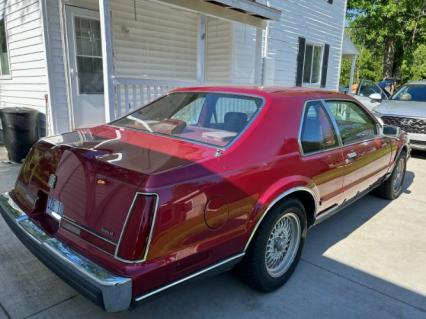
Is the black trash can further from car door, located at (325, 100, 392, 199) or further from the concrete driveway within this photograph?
car door, located at (325, 100, 392, 199)

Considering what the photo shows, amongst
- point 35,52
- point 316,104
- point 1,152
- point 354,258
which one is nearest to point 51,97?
point 35,52

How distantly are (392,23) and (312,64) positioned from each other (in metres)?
11.2

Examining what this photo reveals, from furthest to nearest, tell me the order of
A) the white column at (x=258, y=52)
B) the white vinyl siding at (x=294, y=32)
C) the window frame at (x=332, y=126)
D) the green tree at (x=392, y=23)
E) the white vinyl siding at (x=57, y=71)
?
the green tree at (x=392, y=23)
the white vinyl siding at (x=294, y=32)
the white column at (x=258, y=52)
the white vinyl siding at (x=57, y=71)
the window frame at (x=332, y=126)

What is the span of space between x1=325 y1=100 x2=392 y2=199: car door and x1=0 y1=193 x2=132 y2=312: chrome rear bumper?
2.39m

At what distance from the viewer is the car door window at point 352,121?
3.34 m

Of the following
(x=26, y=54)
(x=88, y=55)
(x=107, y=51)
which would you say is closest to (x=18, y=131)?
(x=26, y=54)

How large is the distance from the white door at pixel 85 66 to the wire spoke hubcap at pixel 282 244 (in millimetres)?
4851

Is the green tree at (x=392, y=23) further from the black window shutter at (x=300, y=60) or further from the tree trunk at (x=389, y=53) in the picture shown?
the black window shutter at (x=300, y=60)

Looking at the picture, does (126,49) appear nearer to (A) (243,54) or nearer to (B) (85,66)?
(B) (85,66)

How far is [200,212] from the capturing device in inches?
76.7

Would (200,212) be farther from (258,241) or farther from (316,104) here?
(316,104)

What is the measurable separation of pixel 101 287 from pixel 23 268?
5.13 ft

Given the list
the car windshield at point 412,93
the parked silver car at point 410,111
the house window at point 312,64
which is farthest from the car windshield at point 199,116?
the house window at point 312,64

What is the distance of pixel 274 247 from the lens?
8.79 feet
